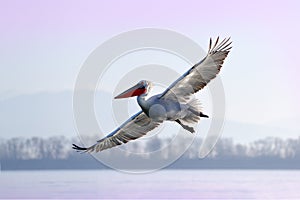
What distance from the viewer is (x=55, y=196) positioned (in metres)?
29.5

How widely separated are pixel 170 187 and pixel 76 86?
16.1 meters

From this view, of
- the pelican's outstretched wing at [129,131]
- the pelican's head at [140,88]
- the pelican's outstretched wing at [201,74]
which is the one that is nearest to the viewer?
the pelican's outstretched wing at [201,74]

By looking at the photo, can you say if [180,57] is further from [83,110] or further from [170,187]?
[170,187]

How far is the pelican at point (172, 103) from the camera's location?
18016mm

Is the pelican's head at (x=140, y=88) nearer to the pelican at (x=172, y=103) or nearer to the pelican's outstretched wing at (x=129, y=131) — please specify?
the pelican at (x=172, y=103)

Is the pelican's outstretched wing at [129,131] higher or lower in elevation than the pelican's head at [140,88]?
lower

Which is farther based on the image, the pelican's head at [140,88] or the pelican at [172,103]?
the pelican's head at [140,88]

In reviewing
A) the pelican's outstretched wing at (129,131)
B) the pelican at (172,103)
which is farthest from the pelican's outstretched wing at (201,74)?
the pelican's outstretched wing at (129,131)

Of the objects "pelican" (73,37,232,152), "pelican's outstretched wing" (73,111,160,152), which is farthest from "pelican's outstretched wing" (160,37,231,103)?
"pelican's outstretched wing" (73,111,160,152)

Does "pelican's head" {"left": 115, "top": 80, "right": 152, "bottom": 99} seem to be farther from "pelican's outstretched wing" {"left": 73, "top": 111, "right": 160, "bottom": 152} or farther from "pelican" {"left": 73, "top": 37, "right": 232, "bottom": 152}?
"pelican's outstretched wing" {"left": 73, "top": 111, "right": 160, "bottom": 152}

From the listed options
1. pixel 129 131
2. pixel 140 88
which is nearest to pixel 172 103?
Answer: pixel 140 88

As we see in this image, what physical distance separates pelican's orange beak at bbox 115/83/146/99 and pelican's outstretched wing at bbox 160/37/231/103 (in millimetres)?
597

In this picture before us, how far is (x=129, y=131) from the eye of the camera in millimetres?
19703

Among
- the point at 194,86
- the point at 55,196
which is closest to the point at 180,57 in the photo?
the point at 194,86
